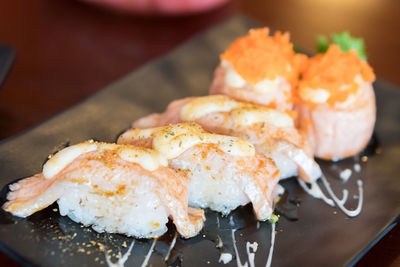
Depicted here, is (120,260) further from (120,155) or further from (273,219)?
(273,219)

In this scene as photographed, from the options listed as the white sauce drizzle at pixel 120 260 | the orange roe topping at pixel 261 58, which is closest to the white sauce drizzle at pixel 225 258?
the white sauce drizzle at pixel 120 260

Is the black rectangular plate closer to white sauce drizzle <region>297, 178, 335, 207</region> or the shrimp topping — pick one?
the shrimp topping

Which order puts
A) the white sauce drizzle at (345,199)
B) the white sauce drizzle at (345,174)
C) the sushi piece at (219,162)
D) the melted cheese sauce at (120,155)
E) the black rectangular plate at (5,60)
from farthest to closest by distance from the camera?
the black rectangular plate at (5,60) → the white sauce drizzle at (345,174) → the white sauce drizzle at (345,199) → the sushi piece at (219,162) → the melted cheese sauce at (120,155)

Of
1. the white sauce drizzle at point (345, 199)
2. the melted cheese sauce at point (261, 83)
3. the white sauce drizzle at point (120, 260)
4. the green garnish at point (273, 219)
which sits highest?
the melted cheese sauce at point (261, 83)

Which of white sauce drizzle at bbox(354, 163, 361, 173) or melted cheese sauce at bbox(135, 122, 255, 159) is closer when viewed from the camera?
melted cheese sauce at bbox(135, 122, 255, 159)

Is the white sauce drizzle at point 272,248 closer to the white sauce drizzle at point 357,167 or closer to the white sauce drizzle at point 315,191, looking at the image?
the white sauce drizzle at point 315,191

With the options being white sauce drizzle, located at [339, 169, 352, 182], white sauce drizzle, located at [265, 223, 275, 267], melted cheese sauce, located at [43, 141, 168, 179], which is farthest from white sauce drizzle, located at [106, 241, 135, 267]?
white sauce drizzle, located at [339, 169, 352, 182]

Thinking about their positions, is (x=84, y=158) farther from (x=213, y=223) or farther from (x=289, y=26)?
(x=289, y=26)

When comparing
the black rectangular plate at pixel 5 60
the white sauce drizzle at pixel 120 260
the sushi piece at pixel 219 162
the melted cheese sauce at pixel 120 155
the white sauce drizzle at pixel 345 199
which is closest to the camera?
the white sauce drizzle at pixel 120 260
